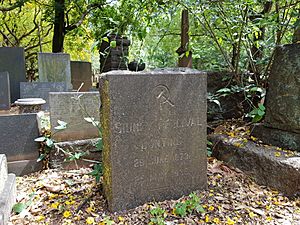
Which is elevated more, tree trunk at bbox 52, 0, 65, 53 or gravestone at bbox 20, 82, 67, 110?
tree trunk at bbox 52, 0, 65, 53

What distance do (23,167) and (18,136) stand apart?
1.32 ft

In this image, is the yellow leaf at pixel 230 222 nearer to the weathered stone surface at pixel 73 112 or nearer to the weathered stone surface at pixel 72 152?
the weathered stone surface at pixel 72 152

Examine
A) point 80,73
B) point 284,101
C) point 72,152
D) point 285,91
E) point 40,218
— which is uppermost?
point 80,73

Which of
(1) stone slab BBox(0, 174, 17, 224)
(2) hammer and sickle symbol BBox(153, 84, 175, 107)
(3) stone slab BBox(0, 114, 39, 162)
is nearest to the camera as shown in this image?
(1) stone slab BBox(0, 174, 17, 224)

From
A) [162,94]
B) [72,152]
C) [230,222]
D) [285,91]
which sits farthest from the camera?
[72,152]

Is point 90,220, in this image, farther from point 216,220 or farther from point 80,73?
point 80,73

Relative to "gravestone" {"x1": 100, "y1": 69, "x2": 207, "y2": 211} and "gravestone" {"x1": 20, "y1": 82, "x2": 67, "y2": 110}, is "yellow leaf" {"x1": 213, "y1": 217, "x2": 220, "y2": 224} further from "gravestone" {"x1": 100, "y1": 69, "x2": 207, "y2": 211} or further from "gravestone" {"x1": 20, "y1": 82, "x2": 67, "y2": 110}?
"gravestone" {"x1": 20, "y1": 82, "x2": 67, "y2": 110}

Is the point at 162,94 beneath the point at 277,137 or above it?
above

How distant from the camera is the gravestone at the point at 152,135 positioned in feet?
6.93

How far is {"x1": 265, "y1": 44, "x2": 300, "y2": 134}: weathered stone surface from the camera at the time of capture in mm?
2715

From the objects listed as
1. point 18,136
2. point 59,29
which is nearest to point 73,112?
point 18,136

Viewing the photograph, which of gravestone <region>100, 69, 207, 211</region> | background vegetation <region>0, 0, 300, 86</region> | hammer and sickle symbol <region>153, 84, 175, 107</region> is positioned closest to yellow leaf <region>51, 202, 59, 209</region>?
gravestone <region>100, 69, 207, 211</region>

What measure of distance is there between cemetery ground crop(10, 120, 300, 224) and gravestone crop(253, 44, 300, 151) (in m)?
0.21

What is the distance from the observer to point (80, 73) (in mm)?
10133
